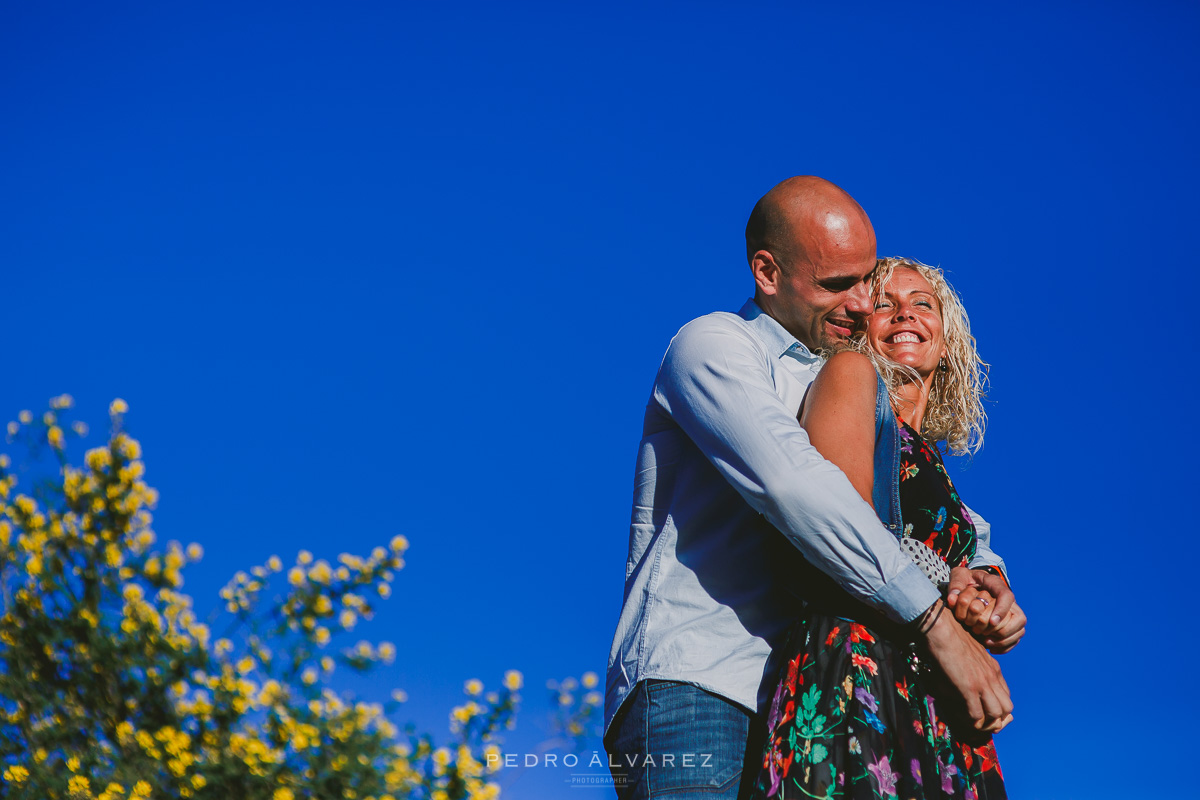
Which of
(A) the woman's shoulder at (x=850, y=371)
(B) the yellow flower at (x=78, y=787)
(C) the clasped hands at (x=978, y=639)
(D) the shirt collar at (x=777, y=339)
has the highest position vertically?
(D) the shirt collar at (x=777, y=339)

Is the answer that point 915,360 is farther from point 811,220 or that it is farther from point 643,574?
point 643,574

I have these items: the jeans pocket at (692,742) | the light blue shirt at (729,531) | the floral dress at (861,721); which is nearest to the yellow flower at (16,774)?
the light blue shirt at (729,531)

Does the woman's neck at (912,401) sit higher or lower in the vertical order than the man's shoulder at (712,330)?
higher

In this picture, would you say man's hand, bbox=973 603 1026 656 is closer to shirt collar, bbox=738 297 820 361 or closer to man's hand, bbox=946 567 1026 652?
man's hand, bbox=946 567 1026 652

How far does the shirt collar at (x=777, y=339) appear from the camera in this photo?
210 centimetres

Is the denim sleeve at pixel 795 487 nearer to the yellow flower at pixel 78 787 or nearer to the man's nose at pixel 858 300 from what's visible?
the man's nose at pixel 858 300

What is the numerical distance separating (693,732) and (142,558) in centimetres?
267

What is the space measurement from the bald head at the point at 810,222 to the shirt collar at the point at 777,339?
0.57 feet

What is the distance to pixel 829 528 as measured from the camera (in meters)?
1.54

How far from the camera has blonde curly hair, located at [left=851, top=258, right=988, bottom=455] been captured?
302 cm

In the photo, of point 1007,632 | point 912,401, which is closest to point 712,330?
point 1007,632

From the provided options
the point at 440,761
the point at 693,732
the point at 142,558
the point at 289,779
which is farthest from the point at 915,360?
the point at 142,558

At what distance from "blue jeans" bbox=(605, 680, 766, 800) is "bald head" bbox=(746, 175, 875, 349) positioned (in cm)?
94

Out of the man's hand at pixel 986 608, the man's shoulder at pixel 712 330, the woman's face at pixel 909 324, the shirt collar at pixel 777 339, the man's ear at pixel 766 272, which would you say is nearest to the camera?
the man's hand at pixel 986 608
